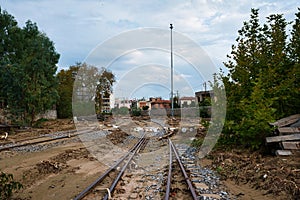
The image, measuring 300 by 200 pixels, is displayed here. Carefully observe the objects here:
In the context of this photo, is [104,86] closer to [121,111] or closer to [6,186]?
[121,111]

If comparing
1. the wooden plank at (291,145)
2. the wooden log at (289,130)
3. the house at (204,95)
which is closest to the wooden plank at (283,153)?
the wooden plank at (291,145)

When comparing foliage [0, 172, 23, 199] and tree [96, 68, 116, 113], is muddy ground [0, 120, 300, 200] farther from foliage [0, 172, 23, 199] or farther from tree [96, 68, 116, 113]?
tree [96, 68, 116, 113]

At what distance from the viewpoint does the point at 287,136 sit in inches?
337

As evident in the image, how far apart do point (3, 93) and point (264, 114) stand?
78.6 ft

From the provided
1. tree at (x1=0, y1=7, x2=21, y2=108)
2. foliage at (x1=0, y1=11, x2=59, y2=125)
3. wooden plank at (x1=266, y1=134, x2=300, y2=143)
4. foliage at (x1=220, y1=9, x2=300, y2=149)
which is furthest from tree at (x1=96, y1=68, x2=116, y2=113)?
wooden plank at (x1=266, y1=134, x2=300, y2=143)

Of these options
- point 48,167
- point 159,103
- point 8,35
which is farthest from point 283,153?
point 159,103

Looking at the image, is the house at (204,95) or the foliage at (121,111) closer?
the house at (204,95)

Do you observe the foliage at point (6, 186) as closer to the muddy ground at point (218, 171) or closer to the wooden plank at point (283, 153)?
the muddy ground at point (218, 171)

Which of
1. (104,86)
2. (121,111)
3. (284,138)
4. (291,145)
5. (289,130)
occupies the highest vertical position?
(104,86)

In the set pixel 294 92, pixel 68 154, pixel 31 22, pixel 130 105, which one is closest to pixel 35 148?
pixel 68 154

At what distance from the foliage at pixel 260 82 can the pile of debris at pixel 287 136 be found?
0.39 m

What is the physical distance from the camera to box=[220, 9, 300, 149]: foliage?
991 cm

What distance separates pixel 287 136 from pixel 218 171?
7.93 feet

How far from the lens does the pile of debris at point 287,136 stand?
839cm
